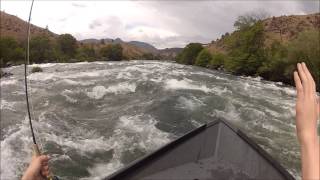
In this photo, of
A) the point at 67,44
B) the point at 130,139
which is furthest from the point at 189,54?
the point at 130,139

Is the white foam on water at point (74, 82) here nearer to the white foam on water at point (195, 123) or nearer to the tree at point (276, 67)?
→ the white foam on water at point (195, 123)

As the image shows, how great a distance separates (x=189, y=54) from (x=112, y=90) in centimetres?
4346

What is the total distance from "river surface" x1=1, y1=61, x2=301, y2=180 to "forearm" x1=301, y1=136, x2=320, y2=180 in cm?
483

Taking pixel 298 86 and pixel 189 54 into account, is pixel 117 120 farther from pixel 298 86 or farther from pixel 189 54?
pixel 189 54

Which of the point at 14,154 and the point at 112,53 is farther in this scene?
the point at 112,53

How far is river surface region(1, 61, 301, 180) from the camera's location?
30.5 feet

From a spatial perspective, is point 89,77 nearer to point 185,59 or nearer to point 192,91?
point 192,91

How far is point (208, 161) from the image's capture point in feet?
15.3

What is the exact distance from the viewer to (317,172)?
1.01 meters

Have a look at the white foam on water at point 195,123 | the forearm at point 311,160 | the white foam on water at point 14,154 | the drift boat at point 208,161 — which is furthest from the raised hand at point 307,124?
the white foam on water at point 195,123

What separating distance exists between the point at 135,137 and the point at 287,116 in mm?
7506

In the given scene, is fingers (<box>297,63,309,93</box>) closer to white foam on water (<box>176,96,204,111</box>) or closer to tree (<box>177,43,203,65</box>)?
white foam on water (<box>176,96,204,111</box>)

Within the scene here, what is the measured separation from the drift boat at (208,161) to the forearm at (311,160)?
282 centimetres

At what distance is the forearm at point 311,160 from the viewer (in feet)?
3.34
